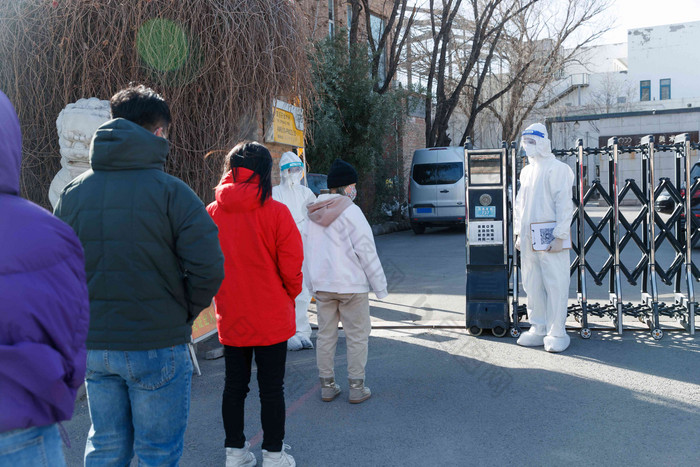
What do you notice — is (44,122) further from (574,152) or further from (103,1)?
(574,152)

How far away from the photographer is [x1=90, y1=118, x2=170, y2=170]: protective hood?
7.94ft

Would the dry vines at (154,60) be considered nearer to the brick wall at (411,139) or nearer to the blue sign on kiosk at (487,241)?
the blue sign on kiosk at (487,241)

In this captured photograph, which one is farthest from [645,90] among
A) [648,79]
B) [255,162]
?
[255,162]

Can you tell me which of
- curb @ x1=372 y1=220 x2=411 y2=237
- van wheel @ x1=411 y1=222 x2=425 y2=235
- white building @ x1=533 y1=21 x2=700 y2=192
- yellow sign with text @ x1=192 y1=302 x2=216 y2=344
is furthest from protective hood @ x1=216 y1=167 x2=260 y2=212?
white building @ x1=533 y1=21 x2=700 y2=192

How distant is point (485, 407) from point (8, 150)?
12.3 feet

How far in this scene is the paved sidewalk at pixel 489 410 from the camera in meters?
3.77

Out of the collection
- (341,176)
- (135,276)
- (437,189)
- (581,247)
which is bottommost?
(581,247)

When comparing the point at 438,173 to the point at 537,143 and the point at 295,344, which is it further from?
the point at 295,344

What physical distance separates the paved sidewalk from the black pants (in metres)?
0.41

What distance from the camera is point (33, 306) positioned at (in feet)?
5.16

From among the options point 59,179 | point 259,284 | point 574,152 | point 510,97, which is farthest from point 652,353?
point 510,97

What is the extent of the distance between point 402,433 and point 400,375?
122cm

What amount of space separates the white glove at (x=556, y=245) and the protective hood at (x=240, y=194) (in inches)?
133

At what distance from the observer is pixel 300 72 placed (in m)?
6.09
